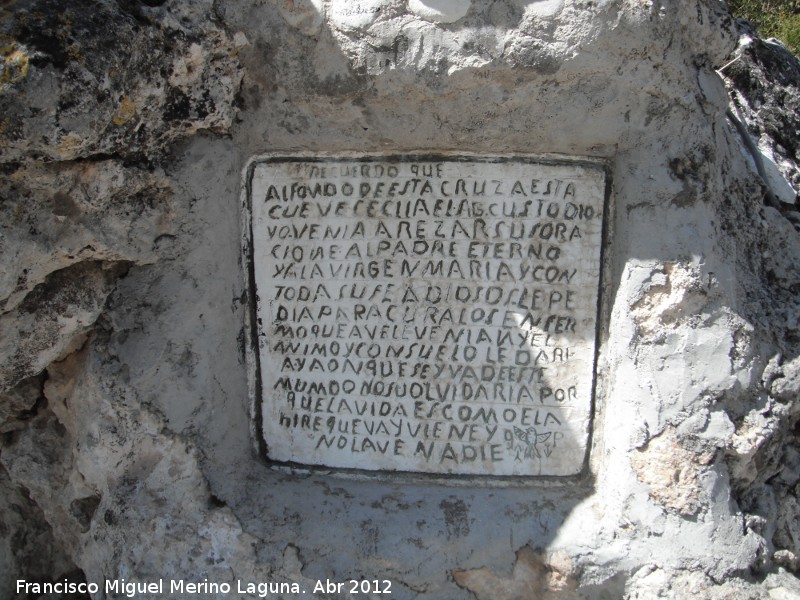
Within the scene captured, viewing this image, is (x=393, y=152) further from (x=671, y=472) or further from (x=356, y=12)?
(x=671, y=472)

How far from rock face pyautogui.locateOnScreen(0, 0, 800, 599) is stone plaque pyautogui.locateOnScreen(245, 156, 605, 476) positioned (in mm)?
59

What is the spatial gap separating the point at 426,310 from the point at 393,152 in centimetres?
46

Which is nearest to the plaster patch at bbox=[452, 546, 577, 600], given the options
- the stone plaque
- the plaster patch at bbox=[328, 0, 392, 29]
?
the stone plaque

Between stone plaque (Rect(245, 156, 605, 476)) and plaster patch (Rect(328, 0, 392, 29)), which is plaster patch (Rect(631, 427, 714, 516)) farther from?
plaster patch (Rect(328, 0, 392, 29))

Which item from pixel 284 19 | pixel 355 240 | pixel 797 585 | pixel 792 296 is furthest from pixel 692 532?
pixel 284 19

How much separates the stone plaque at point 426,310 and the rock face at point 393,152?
6 cm

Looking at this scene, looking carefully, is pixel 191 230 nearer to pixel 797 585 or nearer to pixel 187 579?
pixel 187 579

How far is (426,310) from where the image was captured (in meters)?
2.28

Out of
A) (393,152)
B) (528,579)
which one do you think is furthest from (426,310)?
(528,579)

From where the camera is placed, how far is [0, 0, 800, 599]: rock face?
79.3 inches

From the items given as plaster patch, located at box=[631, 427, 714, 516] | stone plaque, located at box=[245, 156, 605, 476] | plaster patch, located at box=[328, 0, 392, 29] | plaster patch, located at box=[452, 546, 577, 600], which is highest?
plaster patch, located at box=[328, 0, 392, 29]

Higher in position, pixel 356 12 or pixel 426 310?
pixel 356 12

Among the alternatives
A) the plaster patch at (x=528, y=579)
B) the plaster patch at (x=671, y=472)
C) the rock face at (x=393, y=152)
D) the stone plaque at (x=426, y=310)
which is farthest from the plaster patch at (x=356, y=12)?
the plaster patch at (x=528, y=579)

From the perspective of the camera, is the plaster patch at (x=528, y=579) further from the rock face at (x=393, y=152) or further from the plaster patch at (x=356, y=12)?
the plaster patch at (x=356, y=12)
